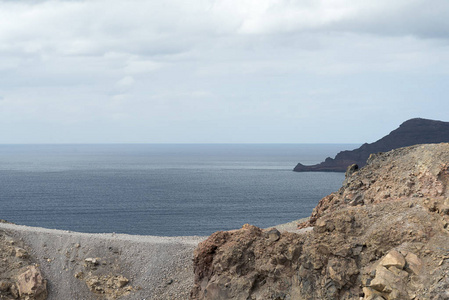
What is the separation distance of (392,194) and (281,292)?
14558 millimetres

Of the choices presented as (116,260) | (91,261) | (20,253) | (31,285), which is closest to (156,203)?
(116,260)

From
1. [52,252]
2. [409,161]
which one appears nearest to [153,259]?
[52,252]

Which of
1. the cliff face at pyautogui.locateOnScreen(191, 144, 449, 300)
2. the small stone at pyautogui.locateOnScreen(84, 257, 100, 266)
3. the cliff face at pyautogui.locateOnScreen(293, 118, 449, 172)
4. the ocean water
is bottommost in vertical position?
the ocean water

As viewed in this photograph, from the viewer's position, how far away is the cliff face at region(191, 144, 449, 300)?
72.9 ft

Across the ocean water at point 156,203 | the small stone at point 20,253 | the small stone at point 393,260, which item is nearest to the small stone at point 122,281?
the small stone at point 20,253

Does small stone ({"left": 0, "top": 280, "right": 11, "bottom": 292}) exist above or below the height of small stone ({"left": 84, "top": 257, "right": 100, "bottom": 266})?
below

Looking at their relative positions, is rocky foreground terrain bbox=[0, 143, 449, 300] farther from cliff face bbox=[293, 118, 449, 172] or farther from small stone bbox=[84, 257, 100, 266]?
cliff face bbox=[293, 118, 449, 172]

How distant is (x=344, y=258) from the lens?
2489 centimetres

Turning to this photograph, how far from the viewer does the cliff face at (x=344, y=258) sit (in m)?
22.2

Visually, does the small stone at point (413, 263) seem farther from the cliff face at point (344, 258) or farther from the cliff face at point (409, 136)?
the cliff face at point (409, 136)

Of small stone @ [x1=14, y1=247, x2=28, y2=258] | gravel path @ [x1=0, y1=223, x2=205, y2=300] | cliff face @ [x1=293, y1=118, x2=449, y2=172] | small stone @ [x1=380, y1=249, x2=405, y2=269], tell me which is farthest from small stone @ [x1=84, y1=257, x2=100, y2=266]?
cliff face @ [x1=293, y1=118, x2=449, y2=172]

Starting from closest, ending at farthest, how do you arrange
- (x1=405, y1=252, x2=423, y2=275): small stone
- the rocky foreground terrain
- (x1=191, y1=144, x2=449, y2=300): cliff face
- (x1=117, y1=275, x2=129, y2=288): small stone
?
1. (x1=405, y1=252, x2=423, y2=275): small stone
2. (x1=191, y1=144, x2=449, y2=300): cliff face
3. the rocky foreground terrain
4. (x1=117, y1=275, x2=129, y2=288): small stone

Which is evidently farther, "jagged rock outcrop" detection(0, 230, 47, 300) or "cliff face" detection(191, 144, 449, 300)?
"jagged rock outcrop" detection(0, 230, 47, 300)

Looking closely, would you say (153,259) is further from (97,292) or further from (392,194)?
(392,194)
